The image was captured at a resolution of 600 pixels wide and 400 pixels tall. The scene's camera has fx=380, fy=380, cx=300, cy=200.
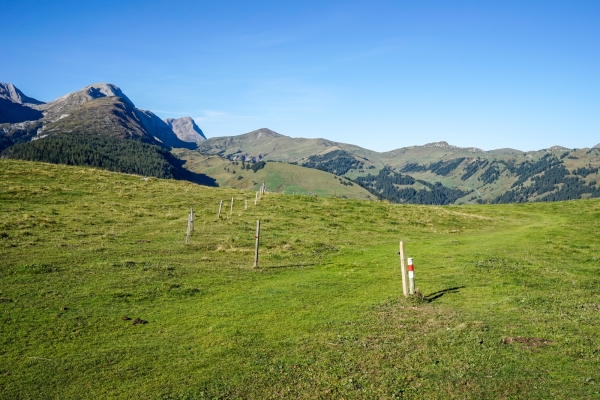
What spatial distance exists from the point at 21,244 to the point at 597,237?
175 ft

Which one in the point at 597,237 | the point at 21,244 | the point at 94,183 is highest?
the point at 94,183

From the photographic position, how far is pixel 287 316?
1620 centimetres

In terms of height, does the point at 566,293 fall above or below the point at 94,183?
below

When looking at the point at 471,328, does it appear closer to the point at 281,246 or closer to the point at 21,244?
the point at 281,246

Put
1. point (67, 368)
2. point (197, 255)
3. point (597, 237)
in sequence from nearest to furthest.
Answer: point (67, 368)
point (197, 255)
point (597, 237)

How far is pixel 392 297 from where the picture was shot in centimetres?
1853

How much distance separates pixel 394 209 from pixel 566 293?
44.8 m

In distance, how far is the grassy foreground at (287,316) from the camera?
34.5 feet

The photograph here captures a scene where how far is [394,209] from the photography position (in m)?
63.1

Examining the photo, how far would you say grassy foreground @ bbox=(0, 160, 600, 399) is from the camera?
10.5m

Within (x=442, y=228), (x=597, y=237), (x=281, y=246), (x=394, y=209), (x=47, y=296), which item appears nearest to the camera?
(x=47, y=296)

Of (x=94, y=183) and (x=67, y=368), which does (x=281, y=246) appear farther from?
(x=94, y=183)

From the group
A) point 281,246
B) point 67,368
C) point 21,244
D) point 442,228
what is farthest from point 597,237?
point 21,244

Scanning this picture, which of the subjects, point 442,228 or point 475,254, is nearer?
point 475,254
